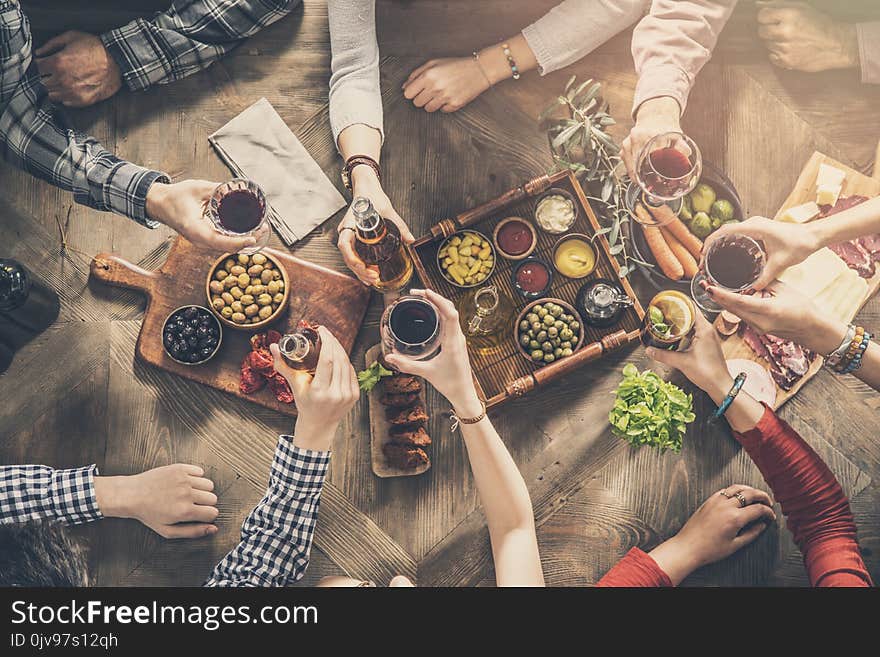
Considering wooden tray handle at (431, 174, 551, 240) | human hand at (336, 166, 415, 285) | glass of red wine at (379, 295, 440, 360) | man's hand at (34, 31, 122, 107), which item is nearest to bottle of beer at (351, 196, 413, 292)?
human hand at (336, 166, 415, 285)

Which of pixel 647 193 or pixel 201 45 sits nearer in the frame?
pixel 647 193

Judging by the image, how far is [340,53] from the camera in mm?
2080

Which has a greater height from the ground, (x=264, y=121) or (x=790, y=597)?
(x=264, y=121)

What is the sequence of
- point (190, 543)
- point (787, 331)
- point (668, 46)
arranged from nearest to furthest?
point (787, 331), point (668, 46), point (190, 543)

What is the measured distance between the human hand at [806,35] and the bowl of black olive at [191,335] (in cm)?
207

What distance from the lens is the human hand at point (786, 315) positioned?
1.79 m

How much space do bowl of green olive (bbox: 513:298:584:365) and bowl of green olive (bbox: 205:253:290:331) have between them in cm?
78

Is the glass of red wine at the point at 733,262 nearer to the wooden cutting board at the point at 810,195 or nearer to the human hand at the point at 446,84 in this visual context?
the wooden cutting board at the point at 810,195

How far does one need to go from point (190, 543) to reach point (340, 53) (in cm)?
169

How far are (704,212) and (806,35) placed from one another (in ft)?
2.28

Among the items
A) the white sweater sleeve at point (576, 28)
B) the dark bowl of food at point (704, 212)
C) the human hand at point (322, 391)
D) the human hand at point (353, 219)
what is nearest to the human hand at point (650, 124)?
the dark bowl of food at point (704, 212)

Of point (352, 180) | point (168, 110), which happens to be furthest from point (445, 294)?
point (168, 110)

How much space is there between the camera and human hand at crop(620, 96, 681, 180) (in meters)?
1.95

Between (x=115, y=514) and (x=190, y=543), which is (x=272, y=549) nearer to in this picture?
(x=190, y=543)
